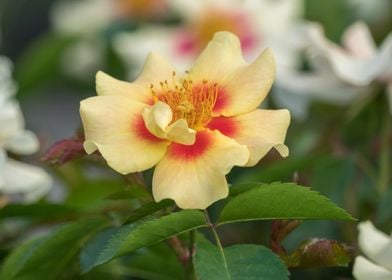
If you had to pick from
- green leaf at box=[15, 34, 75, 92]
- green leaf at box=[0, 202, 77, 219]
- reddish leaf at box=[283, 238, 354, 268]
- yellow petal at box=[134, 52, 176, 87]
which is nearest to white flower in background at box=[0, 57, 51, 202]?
green leaf at box=[0, 202, 77, 219]

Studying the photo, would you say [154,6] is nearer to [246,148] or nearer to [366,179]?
[366,179]

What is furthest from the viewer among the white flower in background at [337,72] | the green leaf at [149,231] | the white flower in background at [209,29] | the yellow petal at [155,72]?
the white flower in background at [209,29]

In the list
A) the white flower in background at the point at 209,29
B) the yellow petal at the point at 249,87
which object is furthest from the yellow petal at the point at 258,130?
the white flower in background at the point at 209,29

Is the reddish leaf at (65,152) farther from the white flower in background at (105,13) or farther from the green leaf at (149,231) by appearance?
the white flower in background at (105,13)

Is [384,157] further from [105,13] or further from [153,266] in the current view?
[105,13]

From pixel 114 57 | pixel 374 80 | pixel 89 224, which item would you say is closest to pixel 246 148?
pixel 89 224
